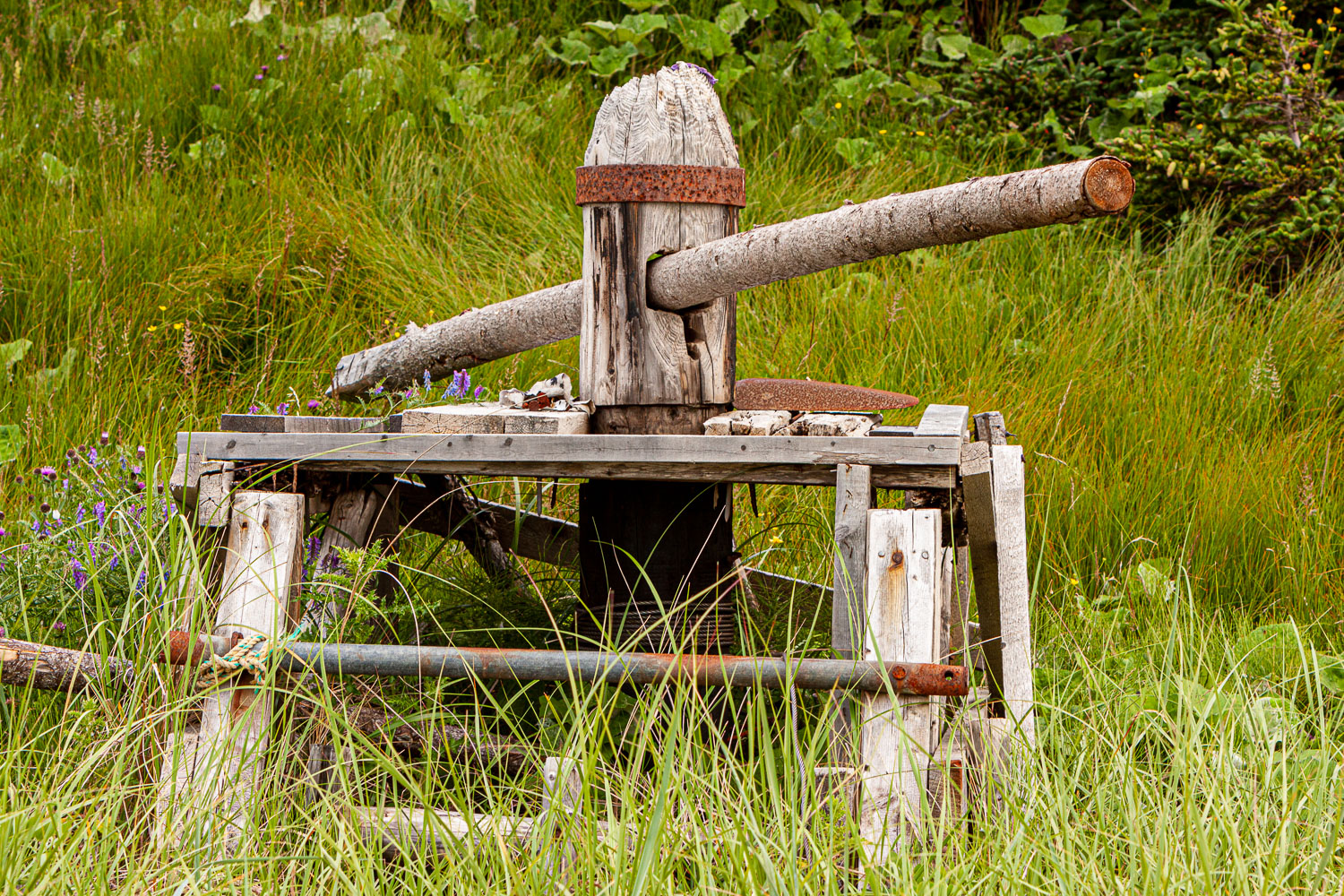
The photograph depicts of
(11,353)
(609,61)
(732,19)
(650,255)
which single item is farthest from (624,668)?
(732,19)

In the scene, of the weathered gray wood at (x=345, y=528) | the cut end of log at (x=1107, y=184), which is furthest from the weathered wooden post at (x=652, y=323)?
the cut end of log at (x=1107, y=184)

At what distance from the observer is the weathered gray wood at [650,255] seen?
244cm

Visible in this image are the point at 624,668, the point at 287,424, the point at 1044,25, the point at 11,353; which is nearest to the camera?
the point at 624,668

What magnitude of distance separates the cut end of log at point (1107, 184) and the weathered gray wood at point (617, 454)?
47cm

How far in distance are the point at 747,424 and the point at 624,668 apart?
574 mm

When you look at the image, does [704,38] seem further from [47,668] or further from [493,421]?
[47,668]

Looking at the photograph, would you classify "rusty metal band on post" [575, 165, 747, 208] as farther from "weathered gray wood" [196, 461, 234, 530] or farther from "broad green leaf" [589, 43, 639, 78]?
"broad green leaf" [589, 43, 639, 78]

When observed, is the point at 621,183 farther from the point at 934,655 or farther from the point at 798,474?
the point at 934,655

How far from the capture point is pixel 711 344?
8.19 feet

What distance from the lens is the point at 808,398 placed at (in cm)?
256

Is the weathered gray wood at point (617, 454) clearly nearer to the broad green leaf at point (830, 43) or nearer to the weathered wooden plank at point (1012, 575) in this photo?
the weathered wooden plank at point (1012, 575)

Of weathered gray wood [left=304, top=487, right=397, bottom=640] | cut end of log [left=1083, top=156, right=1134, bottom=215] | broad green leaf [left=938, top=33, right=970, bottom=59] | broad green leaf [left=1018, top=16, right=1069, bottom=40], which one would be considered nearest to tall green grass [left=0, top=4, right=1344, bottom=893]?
weathered gray wood [left=304, top=487, right=397, bottom=640]

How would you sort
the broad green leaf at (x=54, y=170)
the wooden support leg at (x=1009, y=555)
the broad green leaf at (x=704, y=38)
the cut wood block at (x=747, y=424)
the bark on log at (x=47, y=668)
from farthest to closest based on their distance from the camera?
the broad green leaf at (x=704, y=38) < the broad green leaf at (x=54, y=170) < the wooden support leg at (x=1009, y=555) < the cut wood block at (x=747, y=424) < the bark on log at (x=47, y=668)

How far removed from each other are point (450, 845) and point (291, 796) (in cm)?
55
